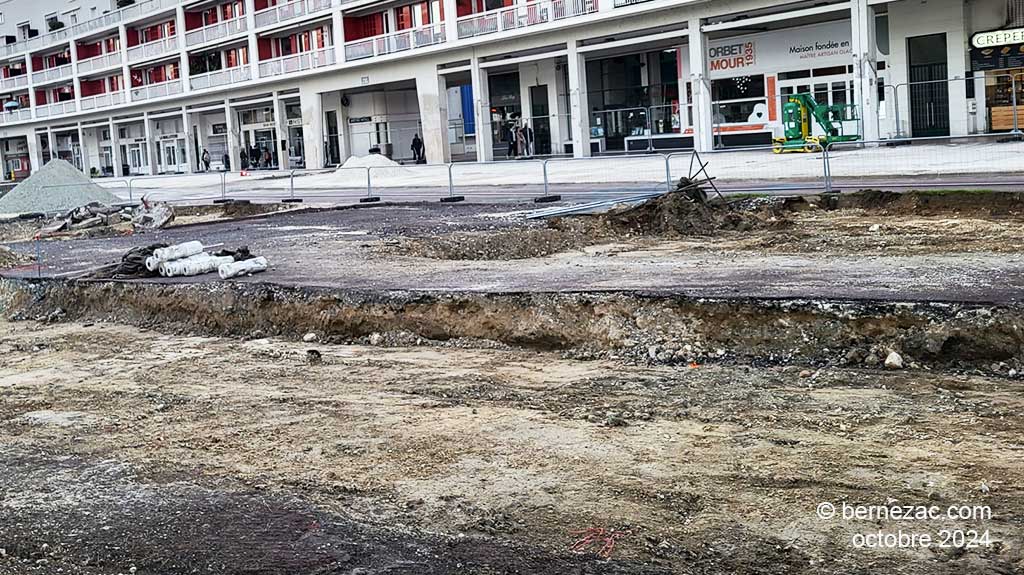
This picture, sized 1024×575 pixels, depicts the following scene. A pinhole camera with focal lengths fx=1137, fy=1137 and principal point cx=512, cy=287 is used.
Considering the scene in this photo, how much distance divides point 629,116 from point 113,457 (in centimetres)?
4360

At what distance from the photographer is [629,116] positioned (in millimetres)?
50000

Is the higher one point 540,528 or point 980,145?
point 980,145

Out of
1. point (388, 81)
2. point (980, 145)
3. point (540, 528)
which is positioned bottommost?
point (540, 528)

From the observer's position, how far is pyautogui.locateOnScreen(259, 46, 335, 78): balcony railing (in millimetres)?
60375

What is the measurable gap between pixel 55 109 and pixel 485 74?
160ft

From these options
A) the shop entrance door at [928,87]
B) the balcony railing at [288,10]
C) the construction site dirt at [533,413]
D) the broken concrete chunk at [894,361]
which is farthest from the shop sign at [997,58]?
the balcony railing at [288,10]

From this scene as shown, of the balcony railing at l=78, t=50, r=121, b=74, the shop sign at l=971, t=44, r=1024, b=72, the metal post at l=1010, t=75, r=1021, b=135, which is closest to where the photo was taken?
the metal post at l=1010, t=75, r=1021, b=135

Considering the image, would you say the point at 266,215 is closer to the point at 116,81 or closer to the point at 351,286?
the point at 351,286

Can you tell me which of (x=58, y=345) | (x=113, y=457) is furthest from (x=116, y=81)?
(x=113, y=457)

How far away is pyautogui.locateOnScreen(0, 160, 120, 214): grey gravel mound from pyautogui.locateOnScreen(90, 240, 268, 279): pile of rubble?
58.5 feet

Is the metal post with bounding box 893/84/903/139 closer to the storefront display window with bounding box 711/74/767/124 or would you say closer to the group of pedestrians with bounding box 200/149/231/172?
the storefront display window with bounding box 711/74/767/124

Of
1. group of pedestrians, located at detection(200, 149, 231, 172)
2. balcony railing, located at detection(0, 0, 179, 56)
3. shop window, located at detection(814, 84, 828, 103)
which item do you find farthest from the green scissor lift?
balcony railing, located at detection(0, 0, 179, 56)

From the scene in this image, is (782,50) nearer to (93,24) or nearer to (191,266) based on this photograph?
(191,266)

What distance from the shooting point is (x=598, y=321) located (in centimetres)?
1160
